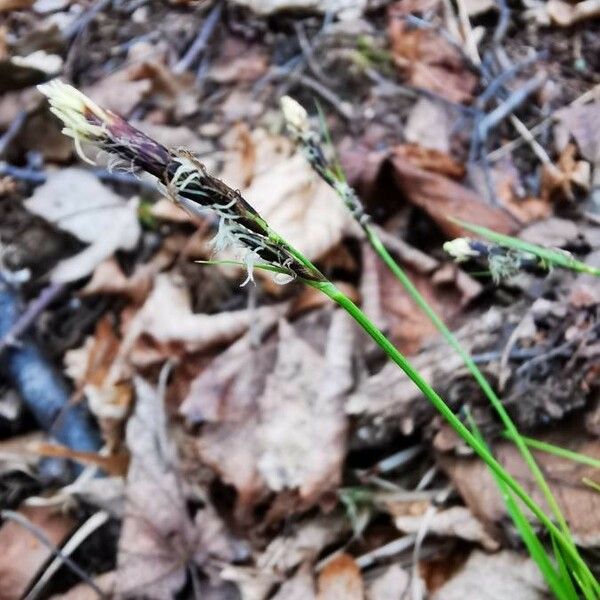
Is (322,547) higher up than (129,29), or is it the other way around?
(129,29)

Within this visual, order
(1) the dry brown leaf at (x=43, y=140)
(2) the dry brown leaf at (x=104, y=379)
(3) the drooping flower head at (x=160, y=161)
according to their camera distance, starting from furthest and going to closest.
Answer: (1) the dry brown leaf at (x=43, y=140) < (2) the dry brown leaf at (x=104, y=379) < (3) the drooping flower head at (x=160, y=161)

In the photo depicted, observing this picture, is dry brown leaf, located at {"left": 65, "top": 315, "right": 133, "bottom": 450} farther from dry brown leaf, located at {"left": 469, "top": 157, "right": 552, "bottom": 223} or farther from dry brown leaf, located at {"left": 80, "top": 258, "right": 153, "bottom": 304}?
dry brown leaf, located at {"left": 469, "top": 157, "right": 552, "bottom": 223}

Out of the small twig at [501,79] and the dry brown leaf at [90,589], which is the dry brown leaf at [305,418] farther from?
the small twig at [501,79]

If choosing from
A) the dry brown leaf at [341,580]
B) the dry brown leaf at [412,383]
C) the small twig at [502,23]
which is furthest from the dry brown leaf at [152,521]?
the small twig at [502,23]

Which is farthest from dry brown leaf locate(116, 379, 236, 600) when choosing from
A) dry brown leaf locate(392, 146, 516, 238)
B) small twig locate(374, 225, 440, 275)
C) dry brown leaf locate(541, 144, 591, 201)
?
dry brown leaf locate(541, 144, 591, 201)

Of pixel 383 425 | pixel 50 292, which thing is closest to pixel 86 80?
pixel 50 292

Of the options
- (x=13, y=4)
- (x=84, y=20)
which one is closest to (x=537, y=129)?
(x=84, y=20)

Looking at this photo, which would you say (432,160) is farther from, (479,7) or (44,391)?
(44,391)

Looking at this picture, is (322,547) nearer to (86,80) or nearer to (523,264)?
(523,264)
